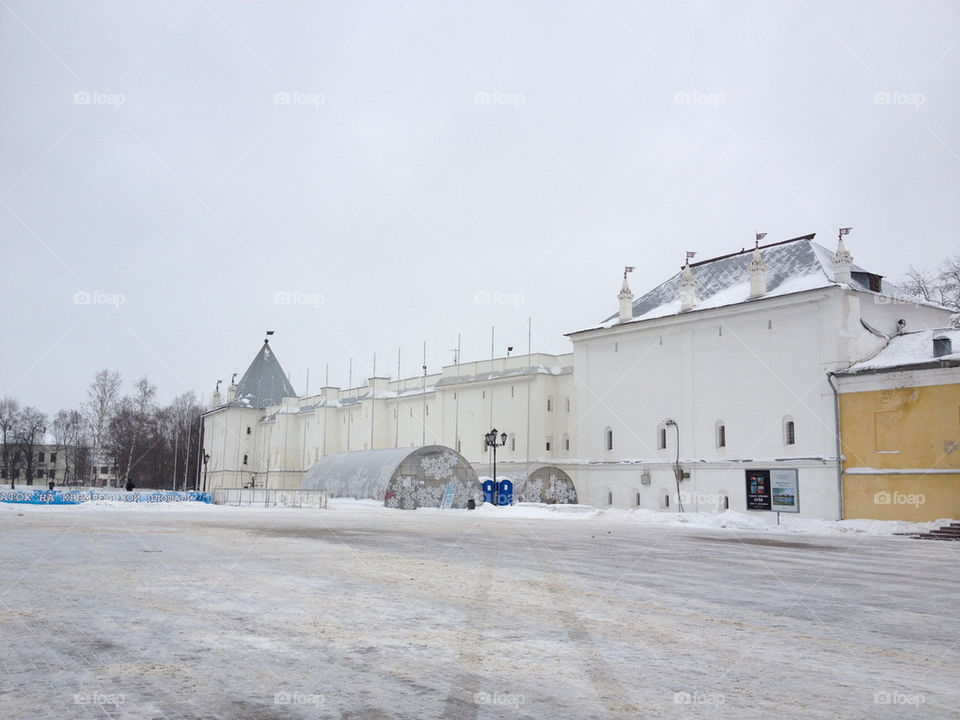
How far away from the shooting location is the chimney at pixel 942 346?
31.2m

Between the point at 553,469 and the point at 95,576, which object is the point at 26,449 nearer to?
the point at 553,469

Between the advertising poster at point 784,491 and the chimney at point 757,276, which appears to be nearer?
the advertising poster at point 784,491

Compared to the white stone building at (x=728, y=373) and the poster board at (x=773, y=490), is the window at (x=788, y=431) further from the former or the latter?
the poster board at (x=773, y=490)

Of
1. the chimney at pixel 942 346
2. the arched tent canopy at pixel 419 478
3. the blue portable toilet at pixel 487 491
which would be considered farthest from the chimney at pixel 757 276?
the blue portable toilet at pixel 487 491

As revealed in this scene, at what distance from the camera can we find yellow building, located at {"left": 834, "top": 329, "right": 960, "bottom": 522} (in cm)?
3003

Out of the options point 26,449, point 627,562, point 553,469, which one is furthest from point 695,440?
point 26,449

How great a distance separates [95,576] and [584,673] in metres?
7.39

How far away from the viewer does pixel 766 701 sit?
5.16m

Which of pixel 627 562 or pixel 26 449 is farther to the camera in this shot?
pixel 26 449

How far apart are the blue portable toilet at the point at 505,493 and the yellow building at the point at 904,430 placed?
19074 millimetres

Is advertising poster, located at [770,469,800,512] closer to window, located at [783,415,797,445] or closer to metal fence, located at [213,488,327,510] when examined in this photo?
window, located at [783,415,797,445]

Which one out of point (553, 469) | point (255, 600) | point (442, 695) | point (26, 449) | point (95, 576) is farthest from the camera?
point (26, 449)

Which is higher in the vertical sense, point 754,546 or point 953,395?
point 953,395

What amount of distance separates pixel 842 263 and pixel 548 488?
19854mm
